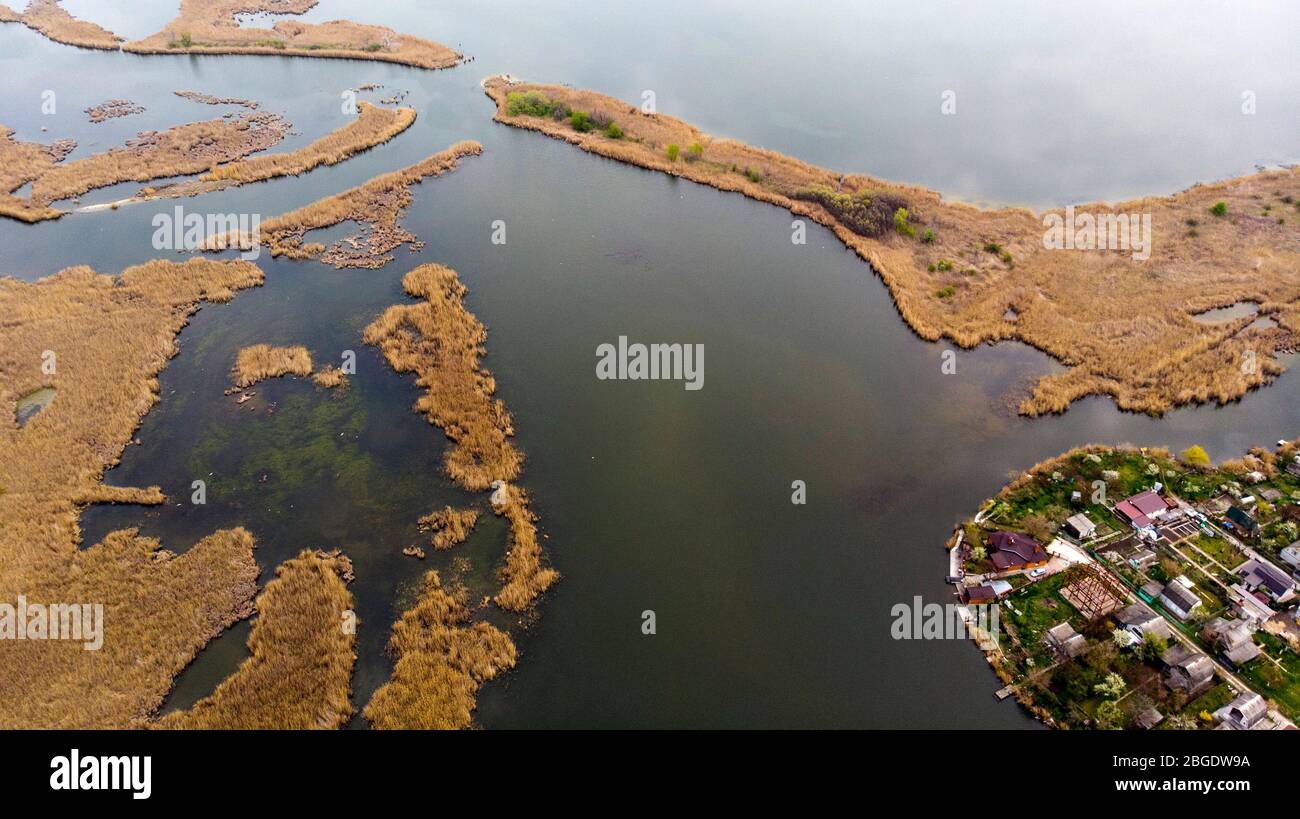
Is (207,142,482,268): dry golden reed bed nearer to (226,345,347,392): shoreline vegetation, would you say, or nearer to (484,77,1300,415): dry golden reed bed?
(226,345,347,392): shoreline vegetation

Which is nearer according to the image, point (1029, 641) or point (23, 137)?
point (1029, 641)

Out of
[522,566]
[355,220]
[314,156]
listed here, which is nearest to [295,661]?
[522,566]

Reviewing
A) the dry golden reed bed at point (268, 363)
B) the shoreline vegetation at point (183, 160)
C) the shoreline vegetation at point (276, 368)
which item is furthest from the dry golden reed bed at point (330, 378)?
the shoreline vegetation at point (183, 160)

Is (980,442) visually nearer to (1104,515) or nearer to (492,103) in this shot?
(1104,515)

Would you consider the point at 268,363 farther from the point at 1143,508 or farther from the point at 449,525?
the point at 1143,508

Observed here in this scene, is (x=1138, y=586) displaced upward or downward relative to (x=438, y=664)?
upward

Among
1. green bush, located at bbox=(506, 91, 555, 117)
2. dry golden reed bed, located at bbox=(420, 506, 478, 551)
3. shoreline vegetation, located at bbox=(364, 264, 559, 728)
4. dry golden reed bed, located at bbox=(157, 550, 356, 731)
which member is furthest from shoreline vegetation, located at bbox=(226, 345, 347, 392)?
green bush, located at bbox=(506, 91, 555, 117)
